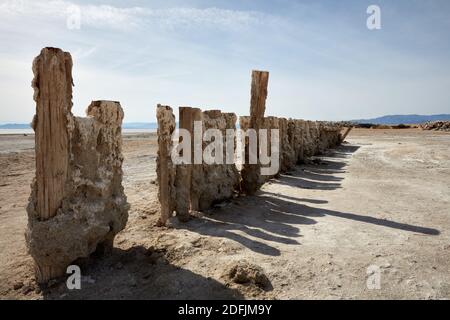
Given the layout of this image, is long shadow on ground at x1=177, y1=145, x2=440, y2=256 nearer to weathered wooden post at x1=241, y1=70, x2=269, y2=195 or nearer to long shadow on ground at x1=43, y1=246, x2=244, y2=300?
weathered wooden post at x1=241, y1=70, x2=269, y2=195

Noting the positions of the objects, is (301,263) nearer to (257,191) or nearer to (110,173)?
(110,173)

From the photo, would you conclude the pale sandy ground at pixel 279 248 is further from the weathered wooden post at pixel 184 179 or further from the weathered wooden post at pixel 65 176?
the weathered wooden post at pixel 65 176

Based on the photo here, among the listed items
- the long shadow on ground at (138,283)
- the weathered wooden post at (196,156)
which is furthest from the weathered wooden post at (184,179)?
the long shadow on ground at (138,283)

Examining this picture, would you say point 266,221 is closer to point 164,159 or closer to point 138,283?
point 164,159

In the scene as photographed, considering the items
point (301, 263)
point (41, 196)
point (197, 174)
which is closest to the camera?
point (41, 196)

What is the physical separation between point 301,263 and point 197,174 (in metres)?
3.28

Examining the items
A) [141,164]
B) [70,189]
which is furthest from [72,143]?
[141,164]

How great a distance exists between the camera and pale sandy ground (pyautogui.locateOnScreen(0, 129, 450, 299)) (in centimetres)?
458

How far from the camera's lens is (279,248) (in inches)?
227

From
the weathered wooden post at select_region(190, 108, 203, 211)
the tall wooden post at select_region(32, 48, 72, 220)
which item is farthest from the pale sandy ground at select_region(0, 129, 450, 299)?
the tall wooden post at select_region(32, 48, 72, 220)

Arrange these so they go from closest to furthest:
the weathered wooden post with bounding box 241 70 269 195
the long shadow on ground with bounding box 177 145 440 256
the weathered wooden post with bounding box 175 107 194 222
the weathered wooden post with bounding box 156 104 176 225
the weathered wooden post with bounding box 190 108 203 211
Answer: the long shadow on ground with bounding box 177 145 440 256
the weathered wooden post with bounding box 156 104 176 225
the weathered wooden post with bounding box 175 107 194 222
the weathered wooden post with bounding box 190 108 203 211
the weathered wooden post with bounding box 241 70 269 195

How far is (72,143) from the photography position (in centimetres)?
500

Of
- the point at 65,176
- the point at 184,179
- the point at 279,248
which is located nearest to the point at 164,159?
the point at 184,179
